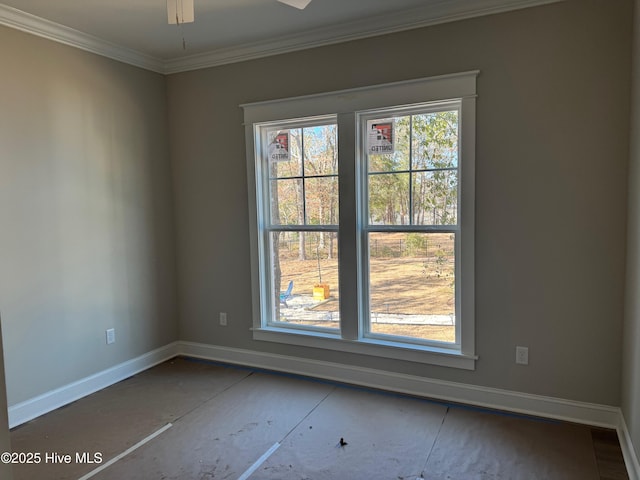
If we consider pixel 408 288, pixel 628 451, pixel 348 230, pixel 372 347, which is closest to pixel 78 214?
pixel 348 230

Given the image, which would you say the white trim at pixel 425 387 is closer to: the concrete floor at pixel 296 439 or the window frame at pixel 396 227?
the concrete floor at pixel 296 439

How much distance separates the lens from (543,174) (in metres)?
2.69

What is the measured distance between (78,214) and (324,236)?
1852 mm

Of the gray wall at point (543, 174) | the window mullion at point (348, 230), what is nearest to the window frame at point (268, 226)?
the window mullion at point (348, 230)

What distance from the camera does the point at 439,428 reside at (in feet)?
8.82

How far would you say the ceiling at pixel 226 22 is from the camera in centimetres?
277

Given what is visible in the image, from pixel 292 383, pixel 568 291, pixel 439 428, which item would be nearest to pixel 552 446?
pixel 439 428

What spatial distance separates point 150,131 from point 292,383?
8.07ft

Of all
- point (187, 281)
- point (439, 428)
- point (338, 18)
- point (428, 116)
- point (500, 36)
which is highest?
point (338, 18)

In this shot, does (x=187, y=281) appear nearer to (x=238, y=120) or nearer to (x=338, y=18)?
(x=238, y=120)

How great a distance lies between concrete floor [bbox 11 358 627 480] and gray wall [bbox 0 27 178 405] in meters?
0.51

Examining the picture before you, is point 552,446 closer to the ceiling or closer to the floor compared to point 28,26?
closer to the floor

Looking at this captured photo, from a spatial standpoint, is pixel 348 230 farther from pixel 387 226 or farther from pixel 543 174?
pixel 543 174

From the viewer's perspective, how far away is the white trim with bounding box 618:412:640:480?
211 cm
